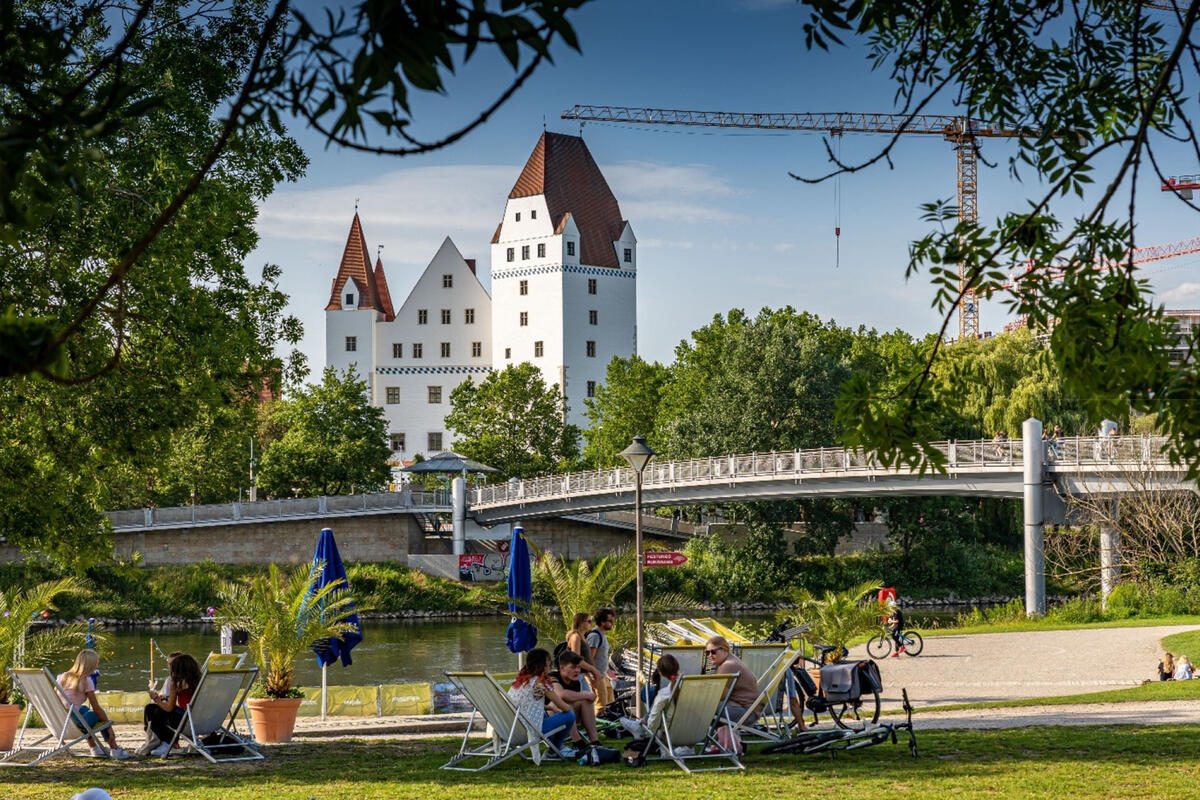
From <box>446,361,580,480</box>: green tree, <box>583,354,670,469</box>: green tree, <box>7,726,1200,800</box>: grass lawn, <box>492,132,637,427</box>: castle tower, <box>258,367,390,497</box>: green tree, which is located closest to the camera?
<box>7,726,1200,800</box>: grass lawn

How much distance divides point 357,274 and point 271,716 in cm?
7196

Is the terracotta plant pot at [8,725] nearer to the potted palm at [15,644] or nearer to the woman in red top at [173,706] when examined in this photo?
the potted palm at [15,644]

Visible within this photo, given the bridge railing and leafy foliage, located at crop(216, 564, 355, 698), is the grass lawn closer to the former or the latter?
leafy foliage, located at crop(216, 564, 355, 698)

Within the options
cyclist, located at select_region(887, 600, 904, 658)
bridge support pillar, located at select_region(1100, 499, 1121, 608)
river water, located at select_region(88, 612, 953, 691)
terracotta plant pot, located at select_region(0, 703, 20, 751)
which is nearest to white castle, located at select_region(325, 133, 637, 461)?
river water, located at select_region(88, 612, 953, 691)

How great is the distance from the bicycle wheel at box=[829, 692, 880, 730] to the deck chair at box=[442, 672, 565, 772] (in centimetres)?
210

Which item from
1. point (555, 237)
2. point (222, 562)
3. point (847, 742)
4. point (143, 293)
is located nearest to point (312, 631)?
point (143, 293)

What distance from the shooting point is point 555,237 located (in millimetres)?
77125

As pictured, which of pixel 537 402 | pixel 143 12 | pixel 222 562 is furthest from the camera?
pixel 537 402

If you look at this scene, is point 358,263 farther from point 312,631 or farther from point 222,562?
point 312,631

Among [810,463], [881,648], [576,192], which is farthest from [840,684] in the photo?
[576,192]

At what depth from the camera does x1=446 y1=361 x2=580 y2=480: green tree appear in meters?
61.1

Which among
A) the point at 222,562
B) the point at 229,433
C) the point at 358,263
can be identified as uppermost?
the point at 358,263

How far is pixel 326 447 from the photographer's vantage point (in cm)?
5712

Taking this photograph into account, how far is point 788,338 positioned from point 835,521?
268 inches
